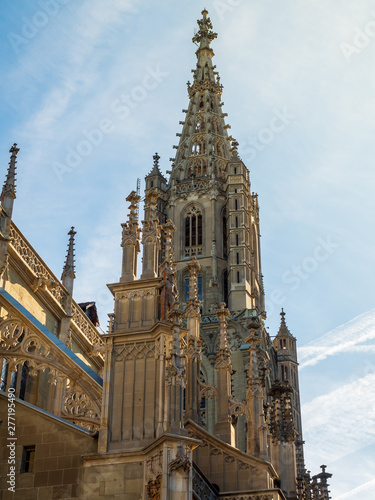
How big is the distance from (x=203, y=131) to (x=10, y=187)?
1598 inches

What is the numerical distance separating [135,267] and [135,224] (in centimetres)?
124

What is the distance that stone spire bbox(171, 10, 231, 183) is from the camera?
61.1 m

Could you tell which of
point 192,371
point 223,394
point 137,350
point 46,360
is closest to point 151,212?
point 137,350

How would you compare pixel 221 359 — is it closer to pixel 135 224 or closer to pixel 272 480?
pixel 272 480

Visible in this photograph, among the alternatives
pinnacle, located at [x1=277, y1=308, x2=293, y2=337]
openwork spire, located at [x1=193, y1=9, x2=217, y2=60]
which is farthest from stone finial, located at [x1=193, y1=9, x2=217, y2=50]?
pinnacle, located at [x1=277, y1=308, x2=293, y2=337]

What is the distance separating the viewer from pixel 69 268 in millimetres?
29047

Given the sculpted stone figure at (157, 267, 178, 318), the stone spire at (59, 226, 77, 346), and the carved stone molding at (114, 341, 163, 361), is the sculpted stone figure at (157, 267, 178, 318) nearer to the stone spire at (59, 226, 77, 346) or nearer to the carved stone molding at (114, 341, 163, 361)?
the carved stone molding at (114, 341, 163, 361)

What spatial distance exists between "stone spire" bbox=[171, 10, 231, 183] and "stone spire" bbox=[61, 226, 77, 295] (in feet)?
102

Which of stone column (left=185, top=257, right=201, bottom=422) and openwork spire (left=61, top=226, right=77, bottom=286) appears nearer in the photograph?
stone column (left=185, top=257, right=201, bottom=422)

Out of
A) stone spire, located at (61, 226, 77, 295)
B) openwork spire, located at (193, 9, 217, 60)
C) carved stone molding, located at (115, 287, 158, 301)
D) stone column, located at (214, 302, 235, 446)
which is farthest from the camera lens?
openwork spire, located at (193, 9, 217, 60)

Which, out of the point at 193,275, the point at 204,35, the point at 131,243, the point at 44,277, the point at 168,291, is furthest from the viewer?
the point at 204,35

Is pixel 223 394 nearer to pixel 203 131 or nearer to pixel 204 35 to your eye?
pixel 203 131

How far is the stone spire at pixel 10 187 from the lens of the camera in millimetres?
24125

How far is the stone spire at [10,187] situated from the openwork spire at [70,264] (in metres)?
4.27
